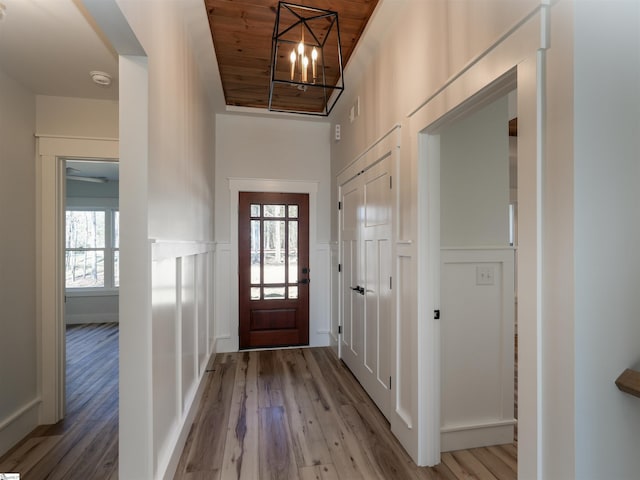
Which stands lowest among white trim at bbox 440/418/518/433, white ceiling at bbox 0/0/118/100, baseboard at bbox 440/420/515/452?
baseboard at bbox 440/420/515/452

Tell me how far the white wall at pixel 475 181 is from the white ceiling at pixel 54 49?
218cm

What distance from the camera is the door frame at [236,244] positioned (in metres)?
3.87

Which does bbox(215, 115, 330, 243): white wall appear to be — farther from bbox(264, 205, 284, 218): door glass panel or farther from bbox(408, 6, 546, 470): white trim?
bbox(408, 6, 546, 470): white trim

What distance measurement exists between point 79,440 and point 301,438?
1539 mm

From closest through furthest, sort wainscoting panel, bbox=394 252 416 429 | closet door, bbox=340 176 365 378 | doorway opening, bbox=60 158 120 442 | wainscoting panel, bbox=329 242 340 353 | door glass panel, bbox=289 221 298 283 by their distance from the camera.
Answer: wainscoting panel, bbox=394 252 416 429, closet door, bbox=340 176 365 378, wainscoting panel, bbox=329 242 340 353, door glass panel, bbox=289 221 298 283, doorway opening, bbox=60 158 120 442

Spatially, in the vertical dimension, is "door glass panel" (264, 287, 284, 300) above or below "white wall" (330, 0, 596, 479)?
below

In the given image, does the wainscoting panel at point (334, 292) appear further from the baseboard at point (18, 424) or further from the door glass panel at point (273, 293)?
the baseboard at point (18, 424)

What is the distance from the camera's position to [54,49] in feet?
6.12

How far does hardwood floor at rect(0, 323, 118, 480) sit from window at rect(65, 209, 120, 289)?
2575 mm

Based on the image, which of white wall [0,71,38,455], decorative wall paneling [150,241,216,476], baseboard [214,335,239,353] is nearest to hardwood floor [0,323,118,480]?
white wall [0,71,38,455]

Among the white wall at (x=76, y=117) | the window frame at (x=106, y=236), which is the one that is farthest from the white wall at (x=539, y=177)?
the window frame at (x=106, y=236)

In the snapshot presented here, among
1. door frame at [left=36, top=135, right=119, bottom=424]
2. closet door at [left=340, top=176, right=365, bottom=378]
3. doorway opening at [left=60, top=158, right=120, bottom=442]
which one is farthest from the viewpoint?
doorway opening at [left=60, top=158, right=120, bottom=442]

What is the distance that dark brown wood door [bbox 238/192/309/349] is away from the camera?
393 centimetres

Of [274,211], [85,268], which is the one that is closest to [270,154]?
[274,211]
